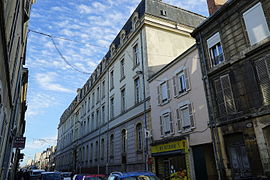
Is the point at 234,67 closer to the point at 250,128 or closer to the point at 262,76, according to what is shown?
the point at 262,76

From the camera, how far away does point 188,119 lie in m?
13.8

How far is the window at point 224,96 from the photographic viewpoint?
1116cm

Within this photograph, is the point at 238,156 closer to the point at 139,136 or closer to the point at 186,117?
the point at 186,117

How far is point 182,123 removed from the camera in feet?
46.2

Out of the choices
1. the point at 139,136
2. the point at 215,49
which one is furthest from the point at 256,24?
the point at 139,136

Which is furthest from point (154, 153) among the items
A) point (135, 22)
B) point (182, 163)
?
point (135, 22)

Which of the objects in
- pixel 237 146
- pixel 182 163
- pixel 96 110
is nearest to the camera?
pixel 237 146

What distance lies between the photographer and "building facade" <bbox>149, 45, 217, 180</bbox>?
12.6 m

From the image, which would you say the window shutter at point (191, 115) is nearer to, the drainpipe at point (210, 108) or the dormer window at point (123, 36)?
the drainpipe at point (210, 108)

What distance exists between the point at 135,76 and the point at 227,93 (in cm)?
1076

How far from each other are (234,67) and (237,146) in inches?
159

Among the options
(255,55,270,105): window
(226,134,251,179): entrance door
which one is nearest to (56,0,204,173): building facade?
(226,134,251,179): entrance door

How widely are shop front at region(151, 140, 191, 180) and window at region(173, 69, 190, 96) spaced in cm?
341

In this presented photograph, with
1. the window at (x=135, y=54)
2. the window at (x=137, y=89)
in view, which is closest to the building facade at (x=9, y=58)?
the window at (x=137, y=89)
